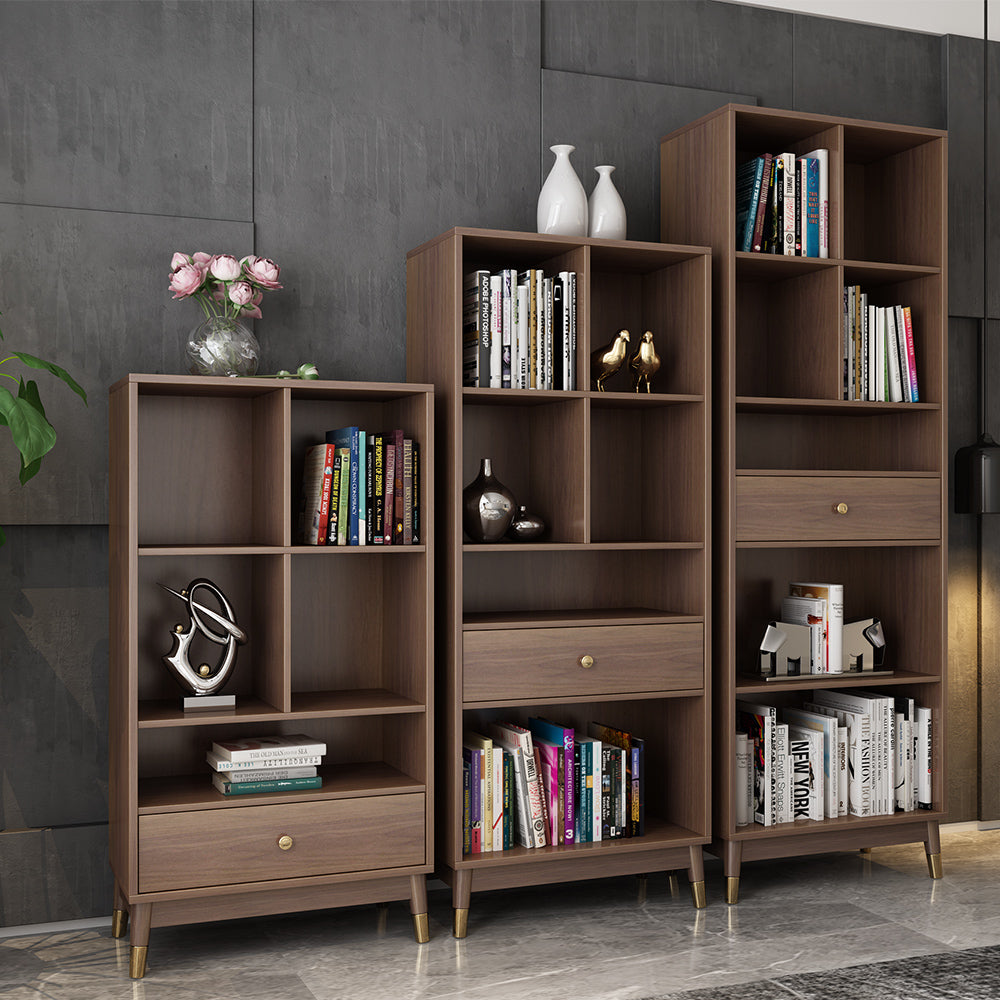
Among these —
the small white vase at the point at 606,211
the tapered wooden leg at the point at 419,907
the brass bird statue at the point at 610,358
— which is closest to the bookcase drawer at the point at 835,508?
the brass bird statue at the point at 610,358

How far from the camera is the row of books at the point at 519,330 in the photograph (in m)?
3.19

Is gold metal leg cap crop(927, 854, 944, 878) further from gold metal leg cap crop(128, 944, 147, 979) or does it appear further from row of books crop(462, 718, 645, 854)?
gold metal leg cap crop(128, 944, 147, 979)

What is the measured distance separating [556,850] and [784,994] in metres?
0.74

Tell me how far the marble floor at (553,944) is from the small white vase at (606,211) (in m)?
1.92

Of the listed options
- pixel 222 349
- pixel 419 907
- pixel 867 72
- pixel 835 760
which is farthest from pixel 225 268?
pixel 867 72

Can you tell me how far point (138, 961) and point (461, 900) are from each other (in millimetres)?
815

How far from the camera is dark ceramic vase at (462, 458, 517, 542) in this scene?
10.6 feet

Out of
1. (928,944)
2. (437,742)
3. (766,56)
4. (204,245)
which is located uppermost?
(766,56)

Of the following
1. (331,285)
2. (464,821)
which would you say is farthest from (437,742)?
(331,285)

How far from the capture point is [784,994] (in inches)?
106

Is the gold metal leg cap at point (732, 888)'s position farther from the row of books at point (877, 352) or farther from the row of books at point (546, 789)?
the row of books at point (877, 352)

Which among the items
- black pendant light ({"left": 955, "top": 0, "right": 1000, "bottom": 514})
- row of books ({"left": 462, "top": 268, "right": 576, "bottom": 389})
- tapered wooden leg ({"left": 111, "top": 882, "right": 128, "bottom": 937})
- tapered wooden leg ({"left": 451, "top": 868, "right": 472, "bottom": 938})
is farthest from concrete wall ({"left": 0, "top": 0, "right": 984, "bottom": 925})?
black pendant light ({"left": 955, "top": 0, "right": 1000, "bottom": 514})

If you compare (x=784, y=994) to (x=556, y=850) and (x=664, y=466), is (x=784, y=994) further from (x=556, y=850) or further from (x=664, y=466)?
(x=664, y=466)

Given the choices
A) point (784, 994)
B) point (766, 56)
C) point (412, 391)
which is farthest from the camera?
point (766, 56)
